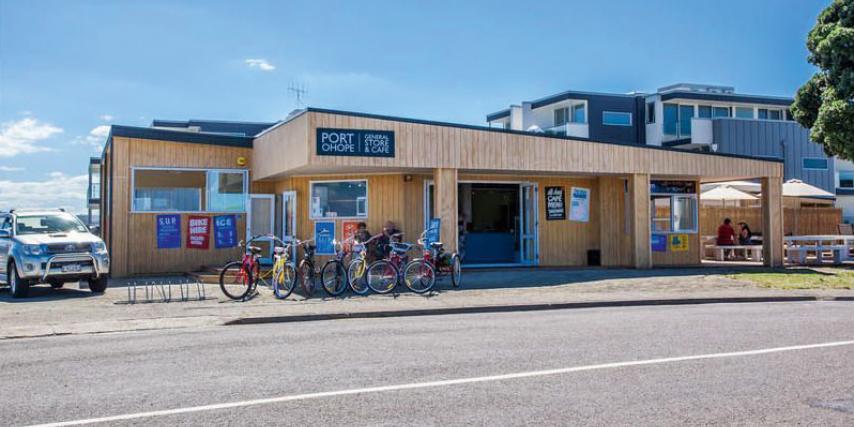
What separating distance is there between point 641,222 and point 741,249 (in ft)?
24.0

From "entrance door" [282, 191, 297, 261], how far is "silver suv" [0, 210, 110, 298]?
5.17 metres

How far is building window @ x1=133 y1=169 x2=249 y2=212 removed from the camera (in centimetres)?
2044

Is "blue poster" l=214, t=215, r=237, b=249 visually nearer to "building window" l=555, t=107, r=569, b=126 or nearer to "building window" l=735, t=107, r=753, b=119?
"building window" l=555, t=107, r=569, b=126

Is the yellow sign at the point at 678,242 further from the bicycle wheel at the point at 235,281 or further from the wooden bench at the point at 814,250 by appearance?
the bicycle wheel at the point at 235,281

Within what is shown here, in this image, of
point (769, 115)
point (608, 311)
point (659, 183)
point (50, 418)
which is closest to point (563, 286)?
point (608, 311)

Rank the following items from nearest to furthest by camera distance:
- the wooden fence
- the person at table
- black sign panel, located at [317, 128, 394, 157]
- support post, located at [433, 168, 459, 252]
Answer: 1. black sign panel, located at [317, 128, 394, 157]
2. support post, located at [433, 168, 459, 252]
3. the person at table
4. the wooden fence

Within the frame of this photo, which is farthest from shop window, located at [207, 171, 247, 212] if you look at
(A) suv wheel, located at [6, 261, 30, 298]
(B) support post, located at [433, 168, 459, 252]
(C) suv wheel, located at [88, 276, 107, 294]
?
(B) support post, located at [433, 168, 459, 252]

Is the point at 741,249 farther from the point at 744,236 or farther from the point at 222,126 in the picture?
the point at 222,126

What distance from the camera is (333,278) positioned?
578 inches

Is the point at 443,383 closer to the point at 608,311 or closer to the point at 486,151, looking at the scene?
the point at 608,311

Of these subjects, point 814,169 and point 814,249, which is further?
point 814,169

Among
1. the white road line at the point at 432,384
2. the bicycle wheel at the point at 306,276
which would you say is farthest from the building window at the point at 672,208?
the white road line at the point at 432,384

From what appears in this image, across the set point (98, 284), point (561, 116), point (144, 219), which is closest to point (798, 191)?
point (561, 116)

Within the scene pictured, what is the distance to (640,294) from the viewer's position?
49.2 ft
